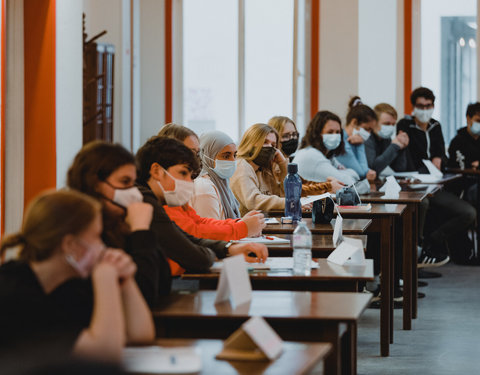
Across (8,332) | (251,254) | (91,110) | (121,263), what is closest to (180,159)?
(251,254)

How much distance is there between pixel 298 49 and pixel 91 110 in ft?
9.87

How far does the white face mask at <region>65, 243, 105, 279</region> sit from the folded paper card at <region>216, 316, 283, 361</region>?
0.35 metres

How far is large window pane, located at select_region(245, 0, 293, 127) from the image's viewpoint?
32.1ft

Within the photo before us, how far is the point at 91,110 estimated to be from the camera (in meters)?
7.85

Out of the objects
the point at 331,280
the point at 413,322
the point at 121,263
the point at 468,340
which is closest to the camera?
the point at 121,263

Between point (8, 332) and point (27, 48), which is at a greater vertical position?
point (27, 48)

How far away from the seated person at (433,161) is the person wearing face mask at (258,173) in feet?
7.79

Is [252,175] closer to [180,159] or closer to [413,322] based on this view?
[413,322]

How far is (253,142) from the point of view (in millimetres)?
4832

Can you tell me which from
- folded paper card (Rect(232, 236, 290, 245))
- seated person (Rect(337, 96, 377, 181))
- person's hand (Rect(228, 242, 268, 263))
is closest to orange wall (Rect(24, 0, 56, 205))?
folded paper card (Rect(232, 236, 290, 245))

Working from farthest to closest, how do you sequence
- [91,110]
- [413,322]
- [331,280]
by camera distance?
1. [91,110]
2. [413,322]
3. [331,280]

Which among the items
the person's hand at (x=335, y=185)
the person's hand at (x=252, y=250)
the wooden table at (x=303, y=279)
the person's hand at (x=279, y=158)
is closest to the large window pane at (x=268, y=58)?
the person's hand at (x=335, y=185)

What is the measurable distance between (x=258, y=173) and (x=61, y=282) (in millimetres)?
3177

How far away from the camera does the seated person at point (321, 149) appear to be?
19.6ft
